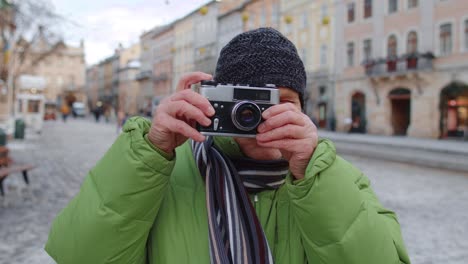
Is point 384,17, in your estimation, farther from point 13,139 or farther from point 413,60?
point 13,139

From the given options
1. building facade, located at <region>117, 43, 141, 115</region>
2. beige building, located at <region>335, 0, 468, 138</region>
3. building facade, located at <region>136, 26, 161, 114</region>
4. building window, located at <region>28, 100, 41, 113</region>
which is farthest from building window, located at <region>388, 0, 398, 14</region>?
building facade, located at <region>117, 43, 141, 115</region>

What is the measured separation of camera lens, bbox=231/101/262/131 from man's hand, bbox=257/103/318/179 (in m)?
0.02

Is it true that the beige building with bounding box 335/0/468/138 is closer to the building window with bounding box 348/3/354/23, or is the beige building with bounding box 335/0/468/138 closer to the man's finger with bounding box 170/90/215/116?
the building window with bounding box 348/3/354/23

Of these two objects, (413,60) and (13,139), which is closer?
(13,139)

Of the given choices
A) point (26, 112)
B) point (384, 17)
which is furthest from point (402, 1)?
point (26, 112)

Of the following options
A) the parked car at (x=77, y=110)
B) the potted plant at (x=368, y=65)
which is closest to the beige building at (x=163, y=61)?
the parked car at (x=77, y=110)

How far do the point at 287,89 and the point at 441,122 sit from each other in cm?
2462

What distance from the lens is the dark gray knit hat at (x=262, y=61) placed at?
4.36 feet

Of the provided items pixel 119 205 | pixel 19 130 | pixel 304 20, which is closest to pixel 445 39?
pixel 304 20

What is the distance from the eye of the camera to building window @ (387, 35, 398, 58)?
26.0 metres

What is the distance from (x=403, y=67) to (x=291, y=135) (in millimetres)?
25811

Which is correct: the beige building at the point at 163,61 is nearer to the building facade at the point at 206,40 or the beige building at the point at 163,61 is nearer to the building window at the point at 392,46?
the building facade at the point at 206,40

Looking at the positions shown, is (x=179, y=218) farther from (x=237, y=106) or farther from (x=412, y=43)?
(x=412, y=43)

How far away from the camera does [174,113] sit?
121 centimetres
